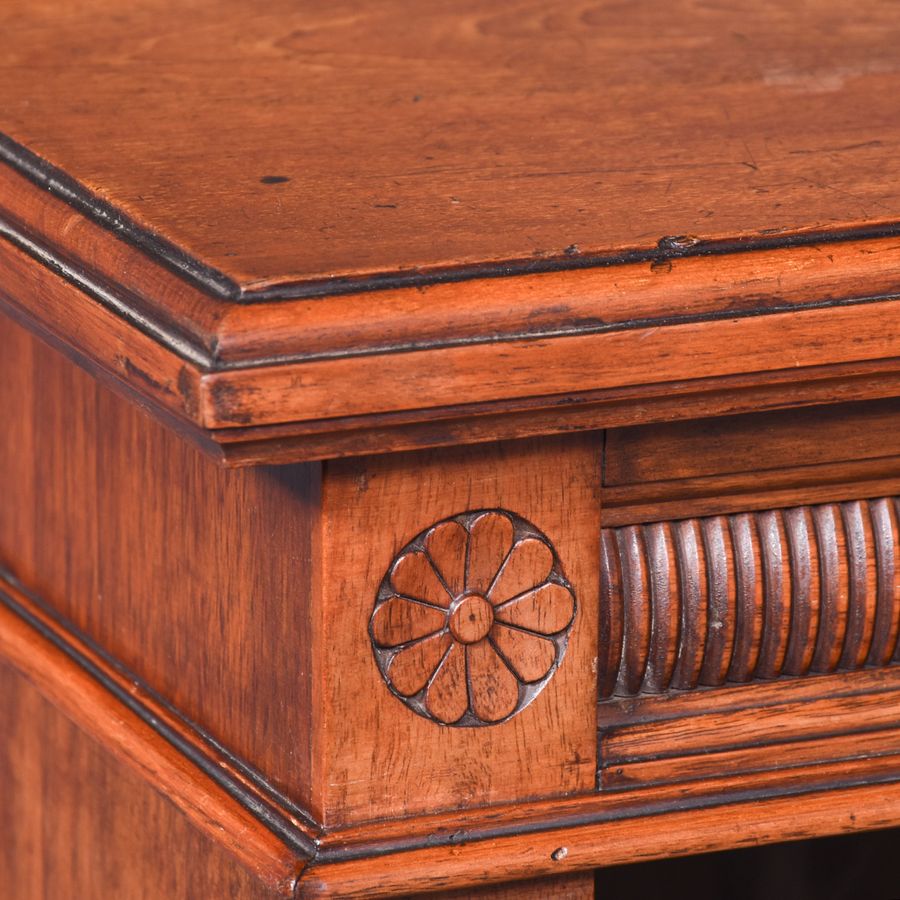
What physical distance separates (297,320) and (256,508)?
14 centimetres

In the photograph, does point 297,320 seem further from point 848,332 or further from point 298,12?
point 298,12

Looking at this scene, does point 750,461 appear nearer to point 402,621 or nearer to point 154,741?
point 402,621

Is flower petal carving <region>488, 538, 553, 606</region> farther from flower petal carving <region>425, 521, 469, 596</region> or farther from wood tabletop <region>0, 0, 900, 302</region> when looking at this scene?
wood tabletop <region>0, 0, 900, 302</region>

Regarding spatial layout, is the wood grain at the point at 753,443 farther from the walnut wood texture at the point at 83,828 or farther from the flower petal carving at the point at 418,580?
the walnut wood texture at the point at 83,828

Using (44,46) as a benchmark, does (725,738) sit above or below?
below

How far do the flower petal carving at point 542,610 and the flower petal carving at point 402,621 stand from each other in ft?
0.08

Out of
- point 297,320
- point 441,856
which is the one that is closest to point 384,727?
point 441,856

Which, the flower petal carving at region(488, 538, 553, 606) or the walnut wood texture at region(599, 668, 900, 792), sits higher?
the flower petal carving at region(488, 538, 553, 606)

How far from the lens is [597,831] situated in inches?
30.6

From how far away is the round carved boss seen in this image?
0.73 m

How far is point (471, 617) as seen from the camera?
0.74m

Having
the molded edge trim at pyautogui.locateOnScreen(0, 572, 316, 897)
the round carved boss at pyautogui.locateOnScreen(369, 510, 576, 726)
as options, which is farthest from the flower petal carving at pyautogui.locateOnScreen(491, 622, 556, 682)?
the molded edge trim at pyautogui.locateOnScreen(0, 572, 316, 897)

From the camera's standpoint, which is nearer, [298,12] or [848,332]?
[848,332]

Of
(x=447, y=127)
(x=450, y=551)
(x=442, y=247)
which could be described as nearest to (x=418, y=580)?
(x=450, y=551)
